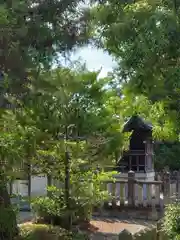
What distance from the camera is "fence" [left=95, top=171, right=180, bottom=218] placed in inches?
483

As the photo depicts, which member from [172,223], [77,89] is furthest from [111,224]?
[77,89]

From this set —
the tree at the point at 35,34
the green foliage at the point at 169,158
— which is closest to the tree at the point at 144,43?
the tree at the point at 35,34

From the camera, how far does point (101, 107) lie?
7070mm

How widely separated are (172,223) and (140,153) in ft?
44.9

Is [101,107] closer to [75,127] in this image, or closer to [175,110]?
[75,127]

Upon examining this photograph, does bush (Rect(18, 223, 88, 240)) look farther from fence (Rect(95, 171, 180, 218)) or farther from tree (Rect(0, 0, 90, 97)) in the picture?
fence (Rect(95, 171, 180, 218))

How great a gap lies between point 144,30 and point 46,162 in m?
2.95

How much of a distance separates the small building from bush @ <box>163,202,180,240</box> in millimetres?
12800

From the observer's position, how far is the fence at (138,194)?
12.3 m

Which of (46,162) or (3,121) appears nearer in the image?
(3,121)

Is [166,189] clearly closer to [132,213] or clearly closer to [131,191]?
[131,191]

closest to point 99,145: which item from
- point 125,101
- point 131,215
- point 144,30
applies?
point 125,101

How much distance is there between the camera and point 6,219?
6.49m

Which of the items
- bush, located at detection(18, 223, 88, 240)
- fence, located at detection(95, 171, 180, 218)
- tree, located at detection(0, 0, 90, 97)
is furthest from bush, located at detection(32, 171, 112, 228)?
fence, located at detection(95, 171, 180, 218)
